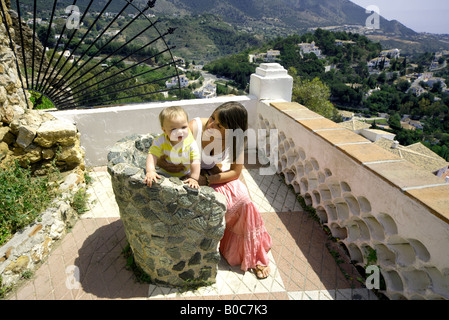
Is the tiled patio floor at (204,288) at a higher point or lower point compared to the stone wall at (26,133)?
lower

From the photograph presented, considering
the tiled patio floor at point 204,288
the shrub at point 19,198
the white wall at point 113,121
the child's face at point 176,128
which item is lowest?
the tiled patio floor at point 204,288

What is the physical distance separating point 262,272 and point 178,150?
Answer: 1.39 metres

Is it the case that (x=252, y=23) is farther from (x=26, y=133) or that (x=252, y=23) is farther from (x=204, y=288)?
(x=204, y=288)

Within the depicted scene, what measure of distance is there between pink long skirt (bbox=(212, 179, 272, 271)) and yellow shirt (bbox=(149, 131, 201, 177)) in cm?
40

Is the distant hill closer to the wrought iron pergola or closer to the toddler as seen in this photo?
the wrought iron pergola

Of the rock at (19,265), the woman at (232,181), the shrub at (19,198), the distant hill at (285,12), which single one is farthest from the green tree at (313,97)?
the distant hill at (285,12)

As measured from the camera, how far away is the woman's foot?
252 cm

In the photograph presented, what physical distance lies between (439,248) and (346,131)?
5.22 feet

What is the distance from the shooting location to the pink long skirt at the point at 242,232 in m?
2.43

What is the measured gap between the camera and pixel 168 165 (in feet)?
7.73

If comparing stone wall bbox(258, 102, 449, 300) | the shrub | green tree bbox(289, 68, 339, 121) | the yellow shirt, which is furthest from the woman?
green tree bbox(289, 68, 339, 121)

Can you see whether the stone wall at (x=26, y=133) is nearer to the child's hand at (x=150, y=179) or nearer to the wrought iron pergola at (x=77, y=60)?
the wrought iron pergola at (x=77, y=60)

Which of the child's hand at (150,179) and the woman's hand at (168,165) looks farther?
the woman's hand at (168,165)

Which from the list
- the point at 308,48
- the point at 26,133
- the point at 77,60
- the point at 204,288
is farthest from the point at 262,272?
the point at 308,48
